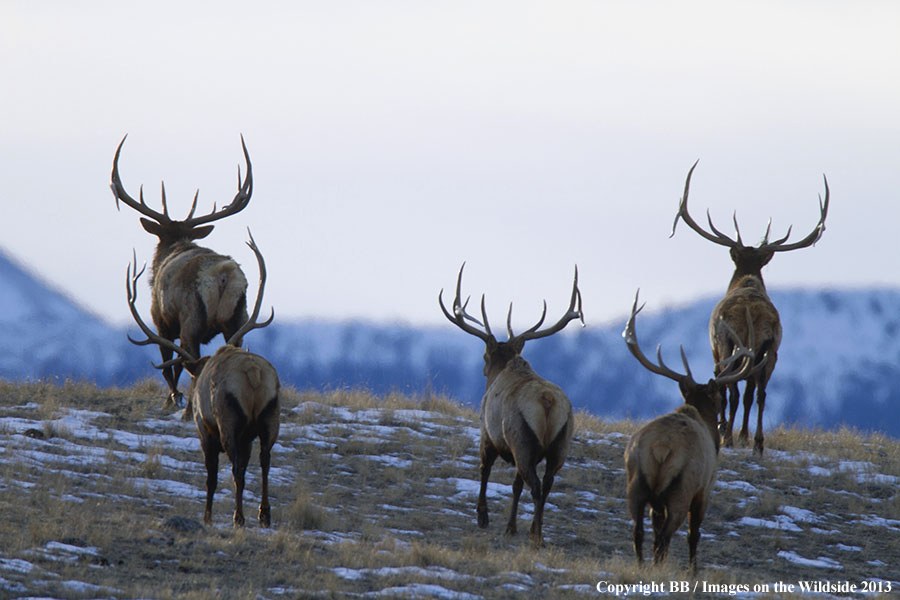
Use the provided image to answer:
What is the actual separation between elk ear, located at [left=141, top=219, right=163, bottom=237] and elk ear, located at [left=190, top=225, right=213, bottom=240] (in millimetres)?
411

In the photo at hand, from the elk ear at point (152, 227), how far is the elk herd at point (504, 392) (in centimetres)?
1

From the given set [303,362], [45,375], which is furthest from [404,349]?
[45,375]

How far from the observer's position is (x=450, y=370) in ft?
488

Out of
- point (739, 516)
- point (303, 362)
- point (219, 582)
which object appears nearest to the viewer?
point (219, 582)

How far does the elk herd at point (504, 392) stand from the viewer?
362 inches

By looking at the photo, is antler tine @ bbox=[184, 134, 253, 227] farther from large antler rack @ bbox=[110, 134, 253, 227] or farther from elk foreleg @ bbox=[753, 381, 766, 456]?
elk foreleg @ bbox=[753, 381, 766, 456]

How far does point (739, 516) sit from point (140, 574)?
6.73m

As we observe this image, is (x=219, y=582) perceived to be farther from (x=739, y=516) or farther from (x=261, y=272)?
(x=739, y=516)

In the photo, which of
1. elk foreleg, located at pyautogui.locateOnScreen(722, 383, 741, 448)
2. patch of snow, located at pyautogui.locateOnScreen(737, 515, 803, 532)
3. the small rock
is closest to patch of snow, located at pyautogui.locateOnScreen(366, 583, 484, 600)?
the small rock

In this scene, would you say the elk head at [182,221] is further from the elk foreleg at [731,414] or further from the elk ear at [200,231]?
the elk foreleg at [731,414]

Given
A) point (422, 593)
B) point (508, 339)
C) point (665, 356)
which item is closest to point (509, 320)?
point (508, 339)

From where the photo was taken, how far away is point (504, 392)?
11.0m

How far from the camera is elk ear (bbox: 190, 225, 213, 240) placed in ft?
51.9

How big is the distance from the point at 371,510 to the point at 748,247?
7231mm
